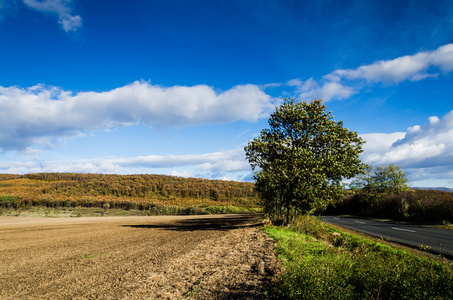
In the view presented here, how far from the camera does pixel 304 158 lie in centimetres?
1543

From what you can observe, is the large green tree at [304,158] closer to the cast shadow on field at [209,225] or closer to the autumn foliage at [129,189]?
the cast shadow on field at [209,225]

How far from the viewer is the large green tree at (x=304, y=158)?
15297 mm

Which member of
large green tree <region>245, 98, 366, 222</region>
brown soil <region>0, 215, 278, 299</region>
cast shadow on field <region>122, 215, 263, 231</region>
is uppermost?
large green tree <region>245, 98, 366, 222</region>

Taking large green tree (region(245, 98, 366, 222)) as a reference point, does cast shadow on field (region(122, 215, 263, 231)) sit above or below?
below

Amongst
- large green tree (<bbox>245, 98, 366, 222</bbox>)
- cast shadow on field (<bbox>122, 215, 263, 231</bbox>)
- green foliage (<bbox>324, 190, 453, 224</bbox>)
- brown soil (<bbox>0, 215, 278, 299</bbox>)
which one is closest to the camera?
brown soil (<bbox>0, 215, 278, 299</bbox>)

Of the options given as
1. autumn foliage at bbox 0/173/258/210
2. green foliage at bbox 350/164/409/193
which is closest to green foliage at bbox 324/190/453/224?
green foliage at bbox 350/164/409/193

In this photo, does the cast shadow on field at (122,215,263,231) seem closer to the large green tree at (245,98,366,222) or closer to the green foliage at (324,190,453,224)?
the large green tree at (245,98,366,222)

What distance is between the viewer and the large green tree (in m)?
15.3

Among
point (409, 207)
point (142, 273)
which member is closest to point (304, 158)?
point (142, 273)

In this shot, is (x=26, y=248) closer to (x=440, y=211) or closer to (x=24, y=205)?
(x=440, y=211)

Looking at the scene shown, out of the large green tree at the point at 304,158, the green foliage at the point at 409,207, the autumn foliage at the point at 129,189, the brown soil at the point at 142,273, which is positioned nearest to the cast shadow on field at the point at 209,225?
the large green tree at the point at 304,158

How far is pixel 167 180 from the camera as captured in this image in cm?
10838

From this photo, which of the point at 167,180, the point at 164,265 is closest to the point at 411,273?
the point at 164,265

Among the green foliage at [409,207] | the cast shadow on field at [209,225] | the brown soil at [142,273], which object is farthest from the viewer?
the green foliage at [409,207]
